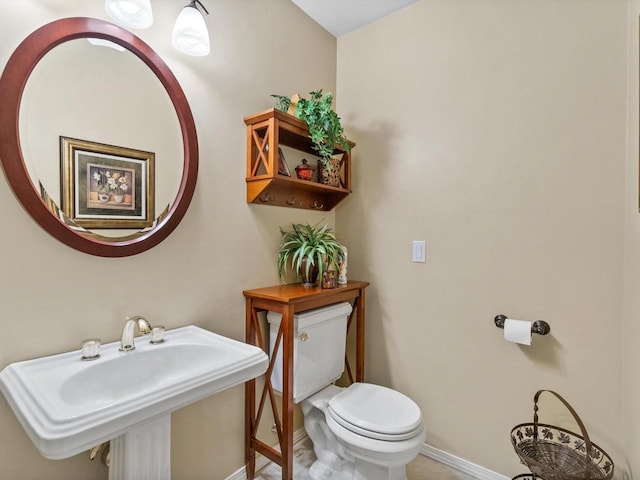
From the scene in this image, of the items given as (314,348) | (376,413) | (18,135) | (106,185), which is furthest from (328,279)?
(18,135)

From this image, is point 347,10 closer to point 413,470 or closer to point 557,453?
point 557,453

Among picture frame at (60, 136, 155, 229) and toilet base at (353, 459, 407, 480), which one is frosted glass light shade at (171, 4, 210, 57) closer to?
picture frame at (60, 136, 155, 229)

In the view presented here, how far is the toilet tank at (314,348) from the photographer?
158cm

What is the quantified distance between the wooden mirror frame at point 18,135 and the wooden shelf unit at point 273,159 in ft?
1.01

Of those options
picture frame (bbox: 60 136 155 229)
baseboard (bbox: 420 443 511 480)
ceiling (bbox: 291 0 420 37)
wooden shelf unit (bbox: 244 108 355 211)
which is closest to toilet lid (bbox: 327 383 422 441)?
baseboard (bbox: 420 443 511 480)

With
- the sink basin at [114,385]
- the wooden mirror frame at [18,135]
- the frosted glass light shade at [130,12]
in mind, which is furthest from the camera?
the frosted glass light shade at [130,12]

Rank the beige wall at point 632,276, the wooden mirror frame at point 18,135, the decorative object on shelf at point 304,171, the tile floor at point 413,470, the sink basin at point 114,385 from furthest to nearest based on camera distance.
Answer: the decorative object on shelf at point 304,171
the tile floor at point 413,470
the beige wall at point 632,276
the wooden mirror frame at point 18,135
the sink basin at point 114,385

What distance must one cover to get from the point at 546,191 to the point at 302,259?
1207 mm

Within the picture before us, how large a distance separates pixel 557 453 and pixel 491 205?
1.11 m

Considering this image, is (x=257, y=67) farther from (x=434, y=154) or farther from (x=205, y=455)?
(x=205, y=455)

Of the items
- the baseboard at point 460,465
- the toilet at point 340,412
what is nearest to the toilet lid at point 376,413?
the toilet at point 340,412

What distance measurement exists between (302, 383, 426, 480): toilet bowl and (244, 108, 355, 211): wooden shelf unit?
1.07 m

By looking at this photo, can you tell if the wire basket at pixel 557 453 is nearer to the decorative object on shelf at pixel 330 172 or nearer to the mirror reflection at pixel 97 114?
the decorative object on shelf at pixel 330 172

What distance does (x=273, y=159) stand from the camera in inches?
60.3
